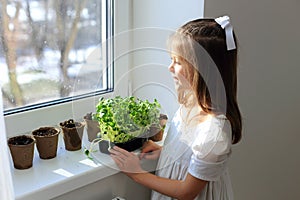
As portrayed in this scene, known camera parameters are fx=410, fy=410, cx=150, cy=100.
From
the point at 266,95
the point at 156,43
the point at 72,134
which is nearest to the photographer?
the point at 72,134

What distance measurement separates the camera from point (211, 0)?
1260 millimetres

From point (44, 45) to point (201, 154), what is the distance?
0.56m

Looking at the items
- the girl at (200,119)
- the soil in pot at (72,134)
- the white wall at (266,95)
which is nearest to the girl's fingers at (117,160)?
the girl at (200,119)

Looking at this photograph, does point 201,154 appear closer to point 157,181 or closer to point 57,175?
point 157,181

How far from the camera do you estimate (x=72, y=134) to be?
1.16 meters

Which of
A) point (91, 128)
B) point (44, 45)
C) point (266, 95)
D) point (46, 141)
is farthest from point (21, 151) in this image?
point (266, 95)

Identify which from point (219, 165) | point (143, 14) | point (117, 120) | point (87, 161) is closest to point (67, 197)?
point (87, 161)

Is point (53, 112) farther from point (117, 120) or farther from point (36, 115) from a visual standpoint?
point (117, 120)

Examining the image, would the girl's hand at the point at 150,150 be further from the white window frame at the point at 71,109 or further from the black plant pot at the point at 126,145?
the white window frame at the point at 71,109

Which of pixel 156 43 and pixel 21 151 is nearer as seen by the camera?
pixel 21 151

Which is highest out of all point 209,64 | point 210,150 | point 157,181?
point 209,64

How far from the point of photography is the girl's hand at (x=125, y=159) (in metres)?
1.12

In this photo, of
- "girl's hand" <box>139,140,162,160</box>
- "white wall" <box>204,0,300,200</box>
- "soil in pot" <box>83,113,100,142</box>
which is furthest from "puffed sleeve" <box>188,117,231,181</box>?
"white wall" <box>204,0,300,200</box>

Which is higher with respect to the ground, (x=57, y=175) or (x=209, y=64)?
(x=209, y=64)
